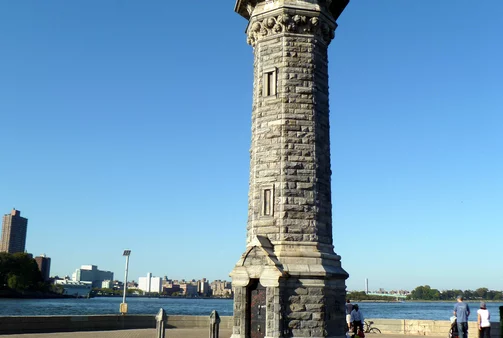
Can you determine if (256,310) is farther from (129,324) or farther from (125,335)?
(129,324)

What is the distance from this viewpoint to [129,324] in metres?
21.2

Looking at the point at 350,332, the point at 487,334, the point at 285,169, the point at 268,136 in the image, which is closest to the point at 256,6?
the point at 268,136

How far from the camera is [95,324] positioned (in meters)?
20.2

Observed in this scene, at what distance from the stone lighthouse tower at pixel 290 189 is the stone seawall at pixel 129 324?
7946mm

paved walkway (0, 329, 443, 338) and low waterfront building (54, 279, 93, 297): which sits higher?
paved walkway (0, 329, 443, 338)

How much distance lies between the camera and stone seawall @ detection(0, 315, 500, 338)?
18164 mm

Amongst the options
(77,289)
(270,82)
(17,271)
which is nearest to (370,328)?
(270,82)

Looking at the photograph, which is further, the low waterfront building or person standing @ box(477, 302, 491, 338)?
the low waterfront building

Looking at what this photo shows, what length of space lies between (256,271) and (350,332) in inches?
179

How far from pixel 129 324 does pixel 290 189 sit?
11.0m

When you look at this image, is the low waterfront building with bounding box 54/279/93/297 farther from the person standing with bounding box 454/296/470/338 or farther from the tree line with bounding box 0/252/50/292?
the person standing with bounding box 454/296/470/338

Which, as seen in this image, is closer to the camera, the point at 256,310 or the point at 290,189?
the point at 256,310

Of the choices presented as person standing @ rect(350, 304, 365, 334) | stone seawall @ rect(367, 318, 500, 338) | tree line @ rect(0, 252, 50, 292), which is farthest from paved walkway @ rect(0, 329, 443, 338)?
tree line @ rect(0, 252, 50, 292)

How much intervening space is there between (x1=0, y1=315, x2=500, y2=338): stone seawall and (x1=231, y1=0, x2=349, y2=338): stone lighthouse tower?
7.95 meters
